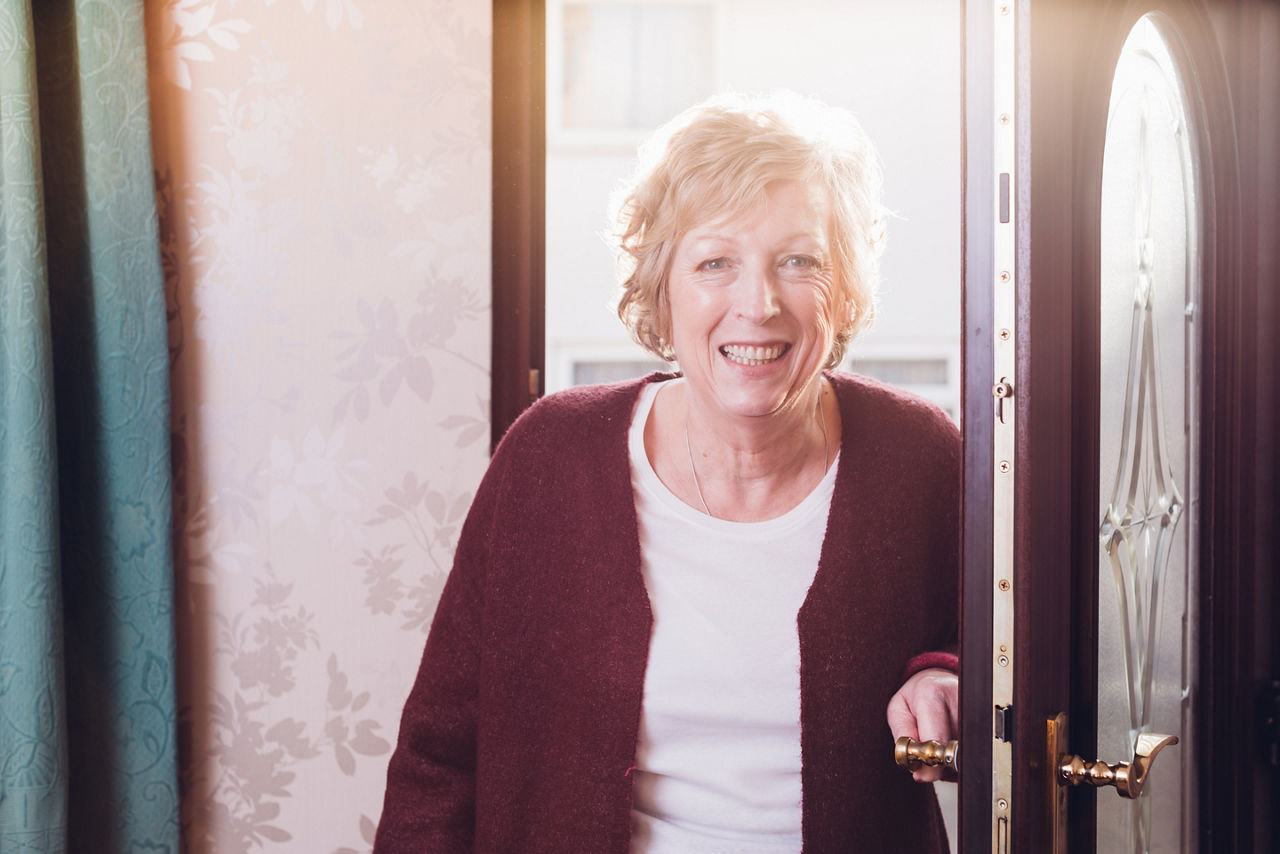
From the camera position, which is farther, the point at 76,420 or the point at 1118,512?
the point at 76,420

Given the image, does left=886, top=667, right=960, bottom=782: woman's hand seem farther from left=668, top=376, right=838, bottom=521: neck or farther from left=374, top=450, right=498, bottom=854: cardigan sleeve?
left=374, top=450, right=498, bottom=854: cardigan sleeve

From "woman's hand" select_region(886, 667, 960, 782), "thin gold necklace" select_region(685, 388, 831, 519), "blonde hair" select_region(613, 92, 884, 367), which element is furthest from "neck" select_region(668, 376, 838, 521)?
"woman's hand" select_region(886, 667, 960, 782)

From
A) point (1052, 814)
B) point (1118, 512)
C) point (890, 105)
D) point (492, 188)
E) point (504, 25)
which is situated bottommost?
point (1052, 814)

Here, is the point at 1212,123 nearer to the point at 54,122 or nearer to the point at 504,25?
the point at 504,25

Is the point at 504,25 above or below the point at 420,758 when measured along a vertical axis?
above

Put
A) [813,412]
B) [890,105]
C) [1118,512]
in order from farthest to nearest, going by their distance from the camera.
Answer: [890,105]
[813,412]
[1118,512]

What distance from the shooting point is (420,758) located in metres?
1.24

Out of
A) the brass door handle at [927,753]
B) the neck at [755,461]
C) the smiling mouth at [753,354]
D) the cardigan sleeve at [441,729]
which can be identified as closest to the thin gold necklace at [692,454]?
the neck at [755,461]

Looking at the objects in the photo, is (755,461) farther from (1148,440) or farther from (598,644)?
(1148,440)

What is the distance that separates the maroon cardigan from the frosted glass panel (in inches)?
8.5

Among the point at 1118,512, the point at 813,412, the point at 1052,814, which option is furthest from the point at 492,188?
the point at 1052,814

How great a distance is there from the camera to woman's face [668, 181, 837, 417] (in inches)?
45.1

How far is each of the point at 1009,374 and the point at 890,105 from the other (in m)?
4.00

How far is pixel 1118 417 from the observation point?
0.99 meters
